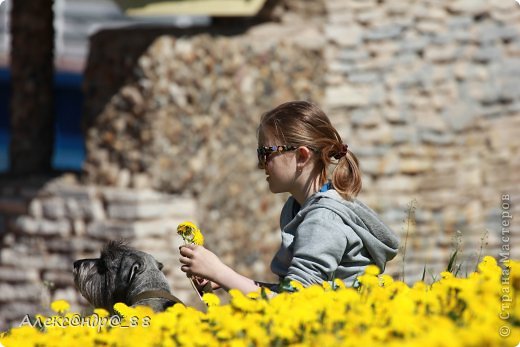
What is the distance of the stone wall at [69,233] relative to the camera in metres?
6.69

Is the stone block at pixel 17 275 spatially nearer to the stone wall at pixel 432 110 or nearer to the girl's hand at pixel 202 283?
the stone wall at pixel 432 110

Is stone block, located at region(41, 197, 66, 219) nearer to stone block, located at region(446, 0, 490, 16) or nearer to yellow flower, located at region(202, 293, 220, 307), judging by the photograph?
stone block, located at region(446, 0, 490, 16)

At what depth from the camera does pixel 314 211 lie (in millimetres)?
3262

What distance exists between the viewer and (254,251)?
7.27m

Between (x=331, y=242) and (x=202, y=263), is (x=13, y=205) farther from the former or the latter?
(x=331, y=242)

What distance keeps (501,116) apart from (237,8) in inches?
107

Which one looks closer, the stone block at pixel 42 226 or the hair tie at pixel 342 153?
the hair tie at pixel 342 153

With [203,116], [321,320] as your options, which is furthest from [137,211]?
[321,320]

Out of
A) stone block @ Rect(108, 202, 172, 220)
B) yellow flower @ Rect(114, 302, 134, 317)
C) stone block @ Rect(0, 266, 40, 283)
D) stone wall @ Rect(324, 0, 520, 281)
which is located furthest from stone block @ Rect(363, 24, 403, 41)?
yellow flower @ Rect(114, 302, 134, 317)

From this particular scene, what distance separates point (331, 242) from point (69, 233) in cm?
400

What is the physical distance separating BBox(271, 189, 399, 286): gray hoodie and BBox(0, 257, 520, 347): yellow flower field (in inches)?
8.6

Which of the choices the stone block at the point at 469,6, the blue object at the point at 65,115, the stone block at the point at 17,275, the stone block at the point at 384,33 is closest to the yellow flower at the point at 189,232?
the stone block at the point at 17,275

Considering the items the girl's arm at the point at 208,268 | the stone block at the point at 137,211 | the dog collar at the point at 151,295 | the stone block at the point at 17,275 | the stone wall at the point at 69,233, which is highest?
the girl's arm at the point at 208,268

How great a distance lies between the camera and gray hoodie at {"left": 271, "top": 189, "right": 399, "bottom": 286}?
3150 millimetres
